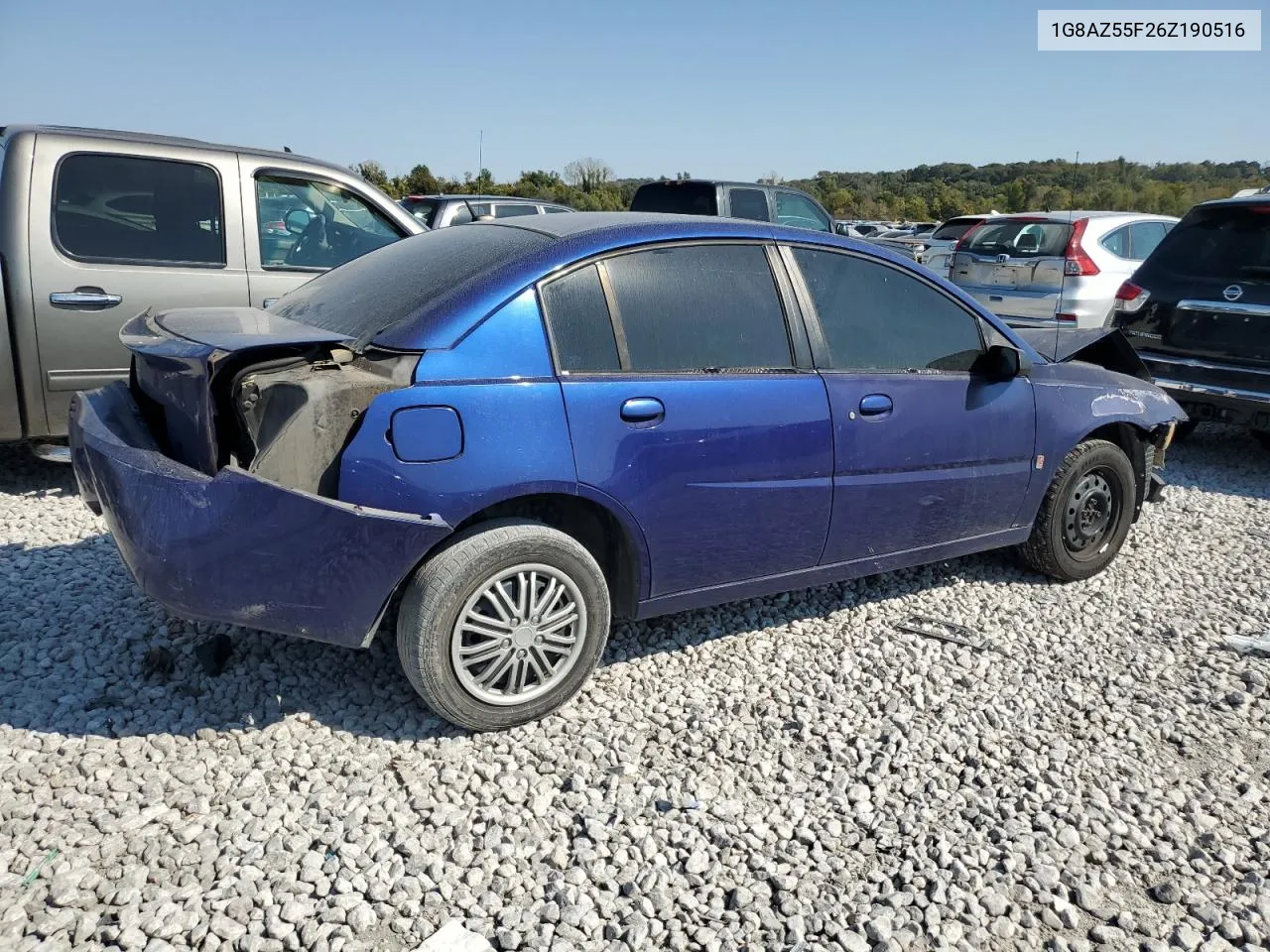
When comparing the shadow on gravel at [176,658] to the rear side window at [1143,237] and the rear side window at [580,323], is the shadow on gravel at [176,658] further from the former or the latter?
the rear side window at [1143,237]

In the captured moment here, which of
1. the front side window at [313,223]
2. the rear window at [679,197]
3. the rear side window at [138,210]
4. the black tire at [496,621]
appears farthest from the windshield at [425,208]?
the black tire at [496,621]

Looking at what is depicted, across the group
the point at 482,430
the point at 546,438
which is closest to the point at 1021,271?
the point at 546,438

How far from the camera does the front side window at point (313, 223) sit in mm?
5551

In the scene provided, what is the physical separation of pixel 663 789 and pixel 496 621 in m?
0.75

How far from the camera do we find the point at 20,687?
3.28 meters

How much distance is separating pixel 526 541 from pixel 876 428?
1537mm

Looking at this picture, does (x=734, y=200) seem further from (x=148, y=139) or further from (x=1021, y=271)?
(x=148, y=139)

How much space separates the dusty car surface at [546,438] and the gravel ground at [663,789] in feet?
1.20

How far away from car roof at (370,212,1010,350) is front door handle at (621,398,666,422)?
0.52 metres

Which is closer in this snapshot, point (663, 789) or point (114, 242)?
point (663, 789)

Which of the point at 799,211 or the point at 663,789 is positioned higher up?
the point at 799,211

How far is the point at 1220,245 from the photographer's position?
691 cm

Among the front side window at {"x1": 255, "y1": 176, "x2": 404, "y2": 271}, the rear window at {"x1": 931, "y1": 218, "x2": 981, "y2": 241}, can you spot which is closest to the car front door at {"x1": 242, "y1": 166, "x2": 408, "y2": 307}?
the front side window at {"x1": 255, "y1": 176, "x2": 404, "y2": 271}

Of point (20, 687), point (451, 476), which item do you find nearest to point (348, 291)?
point (451, 476)
